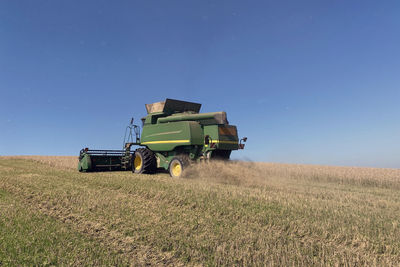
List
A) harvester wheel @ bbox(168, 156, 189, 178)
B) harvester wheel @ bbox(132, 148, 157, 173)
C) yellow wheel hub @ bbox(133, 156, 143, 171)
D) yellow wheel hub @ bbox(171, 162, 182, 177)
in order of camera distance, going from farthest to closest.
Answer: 1. yellow wheel hub @ bbox(133, 156, 143, 171)
2. harvester wheel @ bbox(132, 148, 157, 173)
3. yellow wheel hub @ bbox(171, 162, 182, 177)
4. harvester wheel @ bbox(168, 156, 189, 178)

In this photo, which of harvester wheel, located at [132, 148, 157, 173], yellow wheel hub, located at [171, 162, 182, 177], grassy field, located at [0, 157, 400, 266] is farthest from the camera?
harvester wheel, located at [132, 148, 157, 173]

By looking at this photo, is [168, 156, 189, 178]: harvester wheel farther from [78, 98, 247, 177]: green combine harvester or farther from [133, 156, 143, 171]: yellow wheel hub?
[133, 156, 143, 171]: yellow wheel hub

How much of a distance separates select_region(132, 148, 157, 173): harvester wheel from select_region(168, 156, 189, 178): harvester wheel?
5.05 feet

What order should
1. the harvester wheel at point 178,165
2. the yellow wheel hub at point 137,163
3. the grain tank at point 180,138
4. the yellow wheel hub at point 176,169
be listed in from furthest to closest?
1. the yellow wheel hub at point 137,163
2. the yellow wheel hub at point 176,169
3. the grain tank at point 180,138
4. the harvester wheel at point 178,165

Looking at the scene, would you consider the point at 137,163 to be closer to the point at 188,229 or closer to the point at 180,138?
the point at 180,138

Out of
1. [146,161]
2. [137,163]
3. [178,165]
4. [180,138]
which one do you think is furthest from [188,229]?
[137,163]

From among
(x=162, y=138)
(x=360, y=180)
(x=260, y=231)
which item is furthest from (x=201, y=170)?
(x=360, y=180)

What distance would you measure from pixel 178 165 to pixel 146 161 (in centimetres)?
198

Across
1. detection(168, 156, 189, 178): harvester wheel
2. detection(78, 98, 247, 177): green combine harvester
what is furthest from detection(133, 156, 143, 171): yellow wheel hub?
detection(168, 156, 189, 178): harvester wheel

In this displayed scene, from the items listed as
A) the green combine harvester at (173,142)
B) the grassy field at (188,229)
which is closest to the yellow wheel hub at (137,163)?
the green combine harvester at (173,142)

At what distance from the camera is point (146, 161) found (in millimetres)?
11859

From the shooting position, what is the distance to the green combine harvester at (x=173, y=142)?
34.1 ft

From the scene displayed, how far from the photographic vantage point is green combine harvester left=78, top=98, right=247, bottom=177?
10383mm

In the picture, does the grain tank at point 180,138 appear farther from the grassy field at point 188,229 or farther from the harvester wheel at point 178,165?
the grassy field at point 188,229
